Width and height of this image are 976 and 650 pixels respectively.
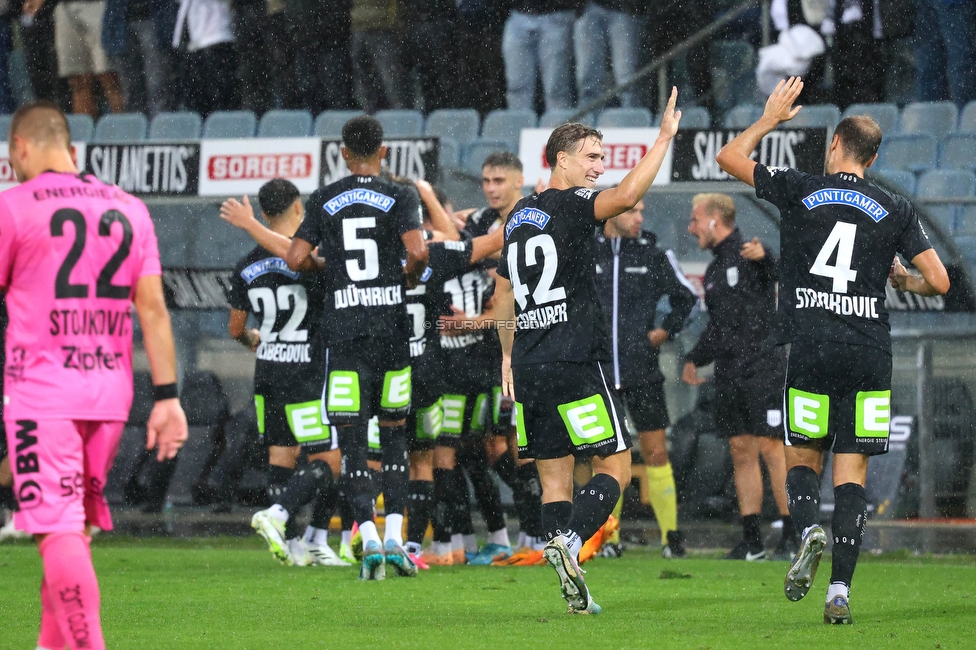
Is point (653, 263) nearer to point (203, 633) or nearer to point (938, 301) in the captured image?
point (938, 301)

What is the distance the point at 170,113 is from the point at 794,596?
11784 millimetres

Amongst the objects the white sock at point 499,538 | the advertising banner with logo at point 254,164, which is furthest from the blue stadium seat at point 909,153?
the white sock at point 499,538

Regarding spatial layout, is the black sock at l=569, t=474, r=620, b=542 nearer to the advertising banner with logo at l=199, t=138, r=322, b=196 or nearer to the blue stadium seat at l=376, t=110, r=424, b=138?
the advertising banner with logo at l=199, t=138, r=322, b=196

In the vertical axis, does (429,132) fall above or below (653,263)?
above

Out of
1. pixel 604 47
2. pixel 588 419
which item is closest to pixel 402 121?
pixel 604 47

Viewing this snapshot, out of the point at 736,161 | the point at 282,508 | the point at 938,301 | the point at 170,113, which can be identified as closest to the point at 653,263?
the point at 938,301

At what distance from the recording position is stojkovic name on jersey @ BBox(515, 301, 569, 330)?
6.05 m

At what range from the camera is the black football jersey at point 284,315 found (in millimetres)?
8641

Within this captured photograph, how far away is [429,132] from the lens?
14.9 metres

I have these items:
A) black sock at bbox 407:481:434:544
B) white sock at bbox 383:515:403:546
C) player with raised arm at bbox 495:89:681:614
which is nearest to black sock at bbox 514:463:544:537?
black sock at bbox 407:481:434:544

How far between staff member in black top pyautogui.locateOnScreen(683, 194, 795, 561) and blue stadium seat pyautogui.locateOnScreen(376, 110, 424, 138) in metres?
5.23

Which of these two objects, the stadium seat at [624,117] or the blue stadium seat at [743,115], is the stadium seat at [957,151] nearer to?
the blue stadium seat at [743,115]

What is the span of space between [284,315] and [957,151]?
7.19 meters

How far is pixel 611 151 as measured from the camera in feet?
37.0
